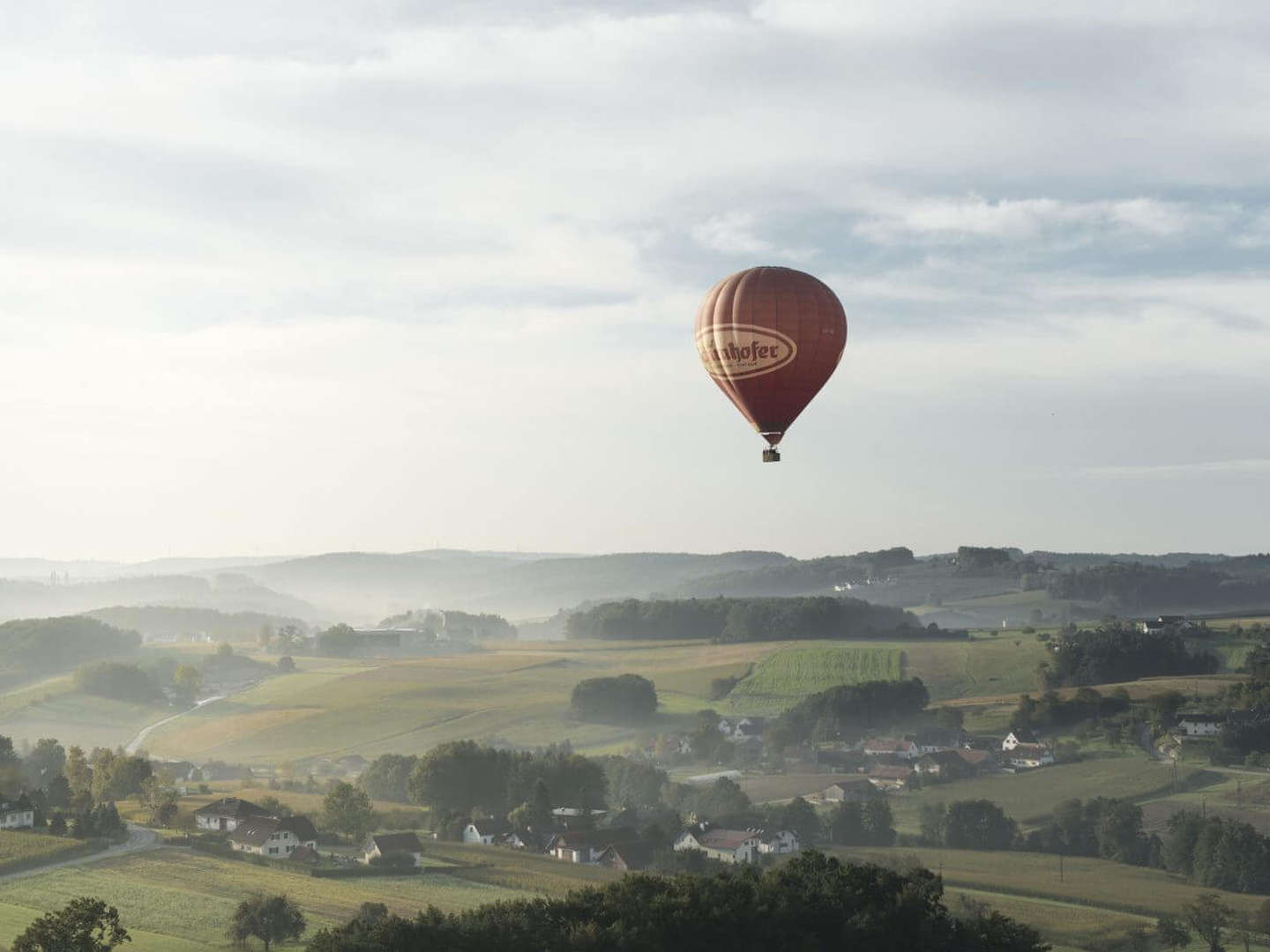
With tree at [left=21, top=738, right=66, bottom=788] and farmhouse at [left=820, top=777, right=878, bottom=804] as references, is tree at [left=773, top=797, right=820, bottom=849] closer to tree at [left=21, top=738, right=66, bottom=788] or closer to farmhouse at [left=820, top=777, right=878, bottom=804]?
farmhouse at [left=820, top=777, right=878, bottom=804]

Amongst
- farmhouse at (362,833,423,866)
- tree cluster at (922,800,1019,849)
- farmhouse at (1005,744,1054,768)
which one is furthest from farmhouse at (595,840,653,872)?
farmhouse at (1005,744,1054,768)

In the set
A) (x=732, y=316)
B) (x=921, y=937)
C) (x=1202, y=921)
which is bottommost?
(x=1202, y=921)

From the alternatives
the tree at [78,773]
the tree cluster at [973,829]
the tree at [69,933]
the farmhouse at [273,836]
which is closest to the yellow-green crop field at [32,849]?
the farmhouse at [273,836]

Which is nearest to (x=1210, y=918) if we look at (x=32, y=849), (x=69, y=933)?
(x=69, y=933)

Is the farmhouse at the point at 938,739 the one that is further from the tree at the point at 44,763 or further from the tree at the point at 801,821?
the tree at the point at 44,763

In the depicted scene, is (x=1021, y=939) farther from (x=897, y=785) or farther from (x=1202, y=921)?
(x=897, y=785)

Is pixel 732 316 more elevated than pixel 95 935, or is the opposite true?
pixel 732 316

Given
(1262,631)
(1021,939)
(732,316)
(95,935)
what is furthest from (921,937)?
(1262,631)
